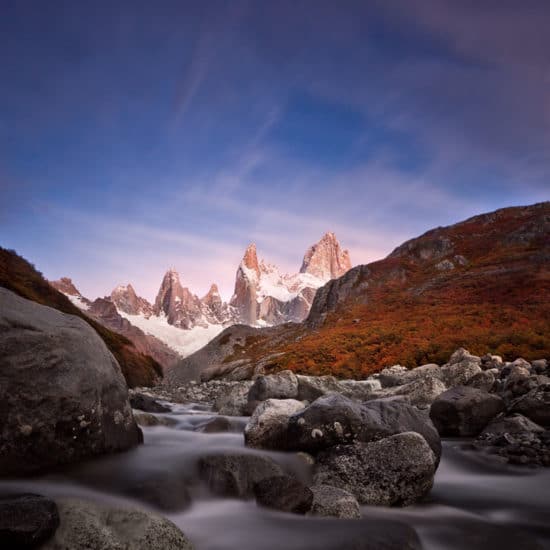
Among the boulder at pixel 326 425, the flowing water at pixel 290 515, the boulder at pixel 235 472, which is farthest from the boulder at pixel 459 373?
the boulder at pixel 235 472

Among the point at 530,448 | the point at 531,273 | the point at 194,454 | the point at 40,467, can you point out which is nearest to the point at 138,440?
the point at 194,454

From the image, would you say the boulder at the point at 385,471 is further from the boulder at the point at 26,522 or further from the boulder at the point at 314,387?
the boulder at the point at 314,387

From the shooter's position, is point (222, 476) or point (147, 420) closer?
point (222, 476)

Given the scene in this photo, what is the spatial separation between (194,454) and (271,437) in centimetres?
179

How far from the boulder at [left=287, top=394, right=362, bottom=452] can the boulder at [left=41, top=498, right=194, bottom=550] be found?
12.9 feet

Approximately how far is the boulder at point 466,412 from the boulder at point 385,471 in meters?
5.78

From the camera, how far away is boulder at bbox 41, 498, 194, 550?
3953mm

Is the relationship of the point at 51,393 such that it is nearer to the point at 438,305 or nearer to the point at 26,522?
the point at 26,522

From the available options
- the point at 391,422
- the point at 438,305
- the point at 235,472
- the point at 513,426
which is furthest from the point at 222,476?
the point at 438,305

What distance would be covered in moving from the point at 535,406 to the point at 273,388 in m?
9.19

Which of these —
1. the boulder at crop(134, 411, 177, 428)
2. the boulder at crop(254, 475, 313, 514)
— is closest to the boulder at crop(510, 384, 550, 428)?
the boulder at crop(254, 475, 313, 514)

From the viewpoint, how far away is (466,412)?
12.4 meters

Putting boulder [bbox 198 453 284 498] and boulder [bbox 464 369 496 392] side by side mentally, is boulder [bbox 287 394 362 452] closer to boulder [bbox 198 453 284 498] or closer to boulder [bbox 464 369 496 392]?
boulder [bbox 198 453 284 498]

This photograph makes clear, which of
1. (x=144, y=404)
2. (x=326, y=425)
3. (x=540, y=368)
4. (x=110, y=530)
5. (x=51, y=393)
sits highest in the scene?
(x=540, y=368)
